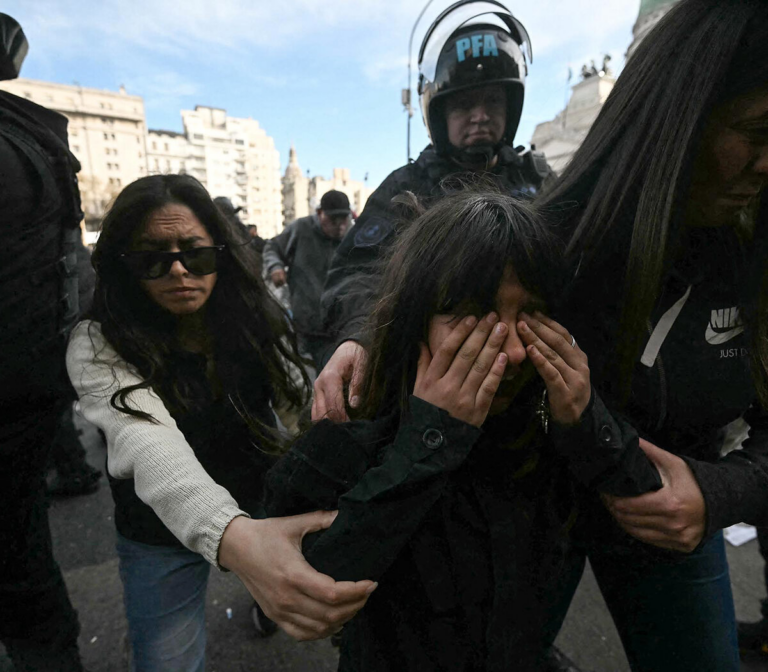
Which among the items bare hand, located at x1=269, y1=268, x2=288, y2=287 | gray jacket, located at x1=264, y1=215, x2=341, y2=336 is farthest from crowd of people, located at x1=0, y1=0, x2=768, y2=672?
bare hand, located at x1=269, y1=268, x2=288, y2=287

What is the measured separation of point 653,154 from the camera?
0.97 m

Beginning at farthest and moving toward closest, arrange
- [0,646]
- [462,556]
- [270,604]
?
[0,646] < [462,556] < [270,604]

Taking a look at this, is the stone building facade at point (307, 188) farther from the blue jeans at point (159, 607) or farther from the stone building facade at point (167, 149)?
the blue jeans at point (159, 607)

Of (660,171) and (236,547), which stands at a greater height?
(660,171)

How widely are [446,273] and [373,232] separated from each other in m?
0.93

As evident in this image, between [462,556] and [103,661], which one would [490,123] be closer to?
[462,556]

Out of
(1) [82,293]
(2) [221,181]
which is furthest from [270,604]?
(2) [221,181]

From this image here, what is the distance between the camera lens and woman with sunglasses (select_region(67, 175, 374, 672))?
4.07 ft

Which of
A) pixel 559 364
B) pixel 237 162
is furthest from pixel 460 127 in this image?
pixel 237 162

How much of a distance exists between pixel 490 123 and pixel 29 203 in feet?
5.60

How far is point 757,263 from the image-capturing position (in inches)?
44.3

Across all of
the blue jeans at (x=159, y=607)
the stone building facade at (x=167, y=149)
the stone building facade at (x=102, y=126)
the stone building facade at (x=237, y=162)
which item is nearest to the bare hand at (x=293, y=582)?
the blue jeans at (x=159, y=607)

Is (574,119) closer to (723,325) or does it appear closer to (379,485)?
(723,325)

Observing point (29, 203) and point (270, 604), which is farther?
point (29, 203)
